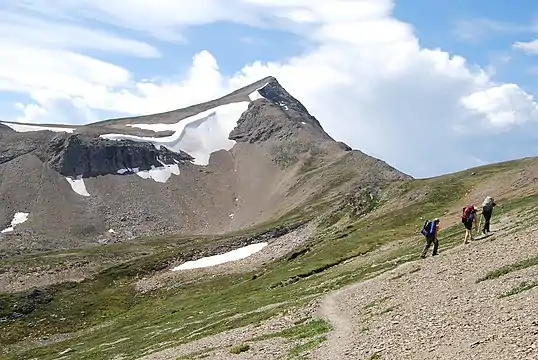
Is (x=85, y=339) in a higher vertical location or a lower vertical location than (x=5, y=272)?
lower

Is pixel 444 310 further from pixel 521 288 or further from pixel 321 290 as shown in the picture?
pixel 321 290

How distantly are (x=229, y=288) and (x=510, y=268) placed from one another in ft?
196

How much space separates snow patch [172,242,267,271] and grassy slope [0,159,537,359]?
24.1ft

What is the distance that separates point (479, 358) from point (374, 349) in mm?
6687

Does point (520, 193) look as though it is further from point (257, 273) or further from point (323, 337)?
point (323, 337)

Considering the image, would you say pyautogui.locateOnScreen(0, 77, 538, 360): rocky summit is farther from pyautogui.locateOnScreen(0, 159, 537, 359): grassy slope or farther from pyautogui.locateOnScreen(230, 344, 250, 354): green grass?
pyautogui.locateOnScreen(0, 159, 537, 359): grassy slope

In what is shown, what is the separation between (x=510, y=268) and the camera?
35281 mm

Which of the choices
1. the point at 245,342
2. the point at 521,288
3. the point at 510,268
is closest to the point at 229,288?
the point at 245,342

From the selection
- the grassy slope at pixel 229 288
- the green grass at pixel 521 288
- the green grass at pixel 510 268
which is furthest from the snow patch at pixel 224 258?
the green grass at pixel 521 288

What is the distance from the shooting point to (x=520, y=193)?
8050 centimetres

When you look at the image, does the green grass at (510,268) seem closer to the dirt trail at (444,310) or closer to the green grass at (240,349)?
the dirt trail at (444,310)

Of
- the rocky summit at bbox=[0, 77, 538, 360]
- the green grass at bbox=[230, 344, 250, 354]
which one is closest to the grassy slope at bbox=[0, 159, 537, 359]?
the rocky summit at bbox=[0, 77, 538, 360]

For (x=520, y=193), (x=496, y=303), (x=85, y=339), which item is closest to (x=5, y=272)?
(x=85, y=339)

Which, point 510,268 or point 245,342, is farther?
point 245,342
